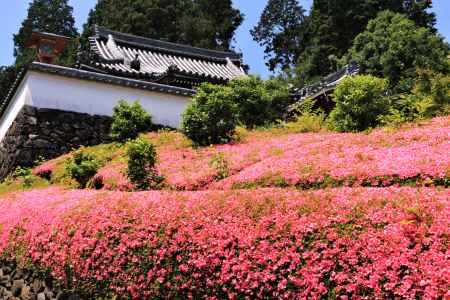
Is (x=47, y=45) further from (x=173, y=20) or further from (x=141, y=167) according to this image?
(x=141, y=167)

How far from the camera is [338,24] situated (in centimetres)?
5516

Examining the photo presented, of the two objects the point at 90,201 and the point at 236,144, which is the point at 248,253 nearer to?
the point at 90,201

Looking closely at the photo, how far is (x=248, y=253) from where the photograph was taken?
7977mm

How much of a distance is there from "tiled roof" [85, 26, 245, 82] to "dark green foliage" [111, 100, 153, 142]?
835 centimetres

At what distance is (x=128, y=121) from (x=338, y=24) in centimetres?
3882

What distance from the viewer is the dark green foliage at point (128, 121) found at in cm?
2111

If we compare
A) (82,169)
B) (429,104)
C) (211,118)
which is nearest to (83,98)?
(82,169)

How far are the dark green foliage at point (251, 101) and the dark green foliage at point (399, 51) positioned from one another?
13.2 m

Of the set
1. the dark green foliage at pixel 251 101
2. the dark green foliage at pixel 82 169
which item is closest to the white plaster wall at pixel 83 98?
the dark green foliage at pixel 251 101

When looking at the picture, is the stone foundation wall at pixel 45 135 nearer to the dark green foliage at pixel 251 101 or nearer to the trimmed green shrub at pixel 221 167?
the dark green foliage at pixel 251 101

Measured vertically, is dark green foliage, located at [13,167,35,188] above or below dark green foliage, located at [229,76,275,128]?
below

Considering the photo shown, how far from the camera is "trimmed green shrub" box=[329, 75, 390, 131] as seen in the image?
16578 mm

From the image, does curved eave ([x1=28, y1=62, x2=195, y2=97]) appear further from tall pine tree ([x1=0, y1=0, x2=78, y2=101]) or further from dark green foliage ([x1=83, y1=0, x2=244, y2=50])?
tall pine tree ([x1=0, y1=0, x2=78, y2=101])

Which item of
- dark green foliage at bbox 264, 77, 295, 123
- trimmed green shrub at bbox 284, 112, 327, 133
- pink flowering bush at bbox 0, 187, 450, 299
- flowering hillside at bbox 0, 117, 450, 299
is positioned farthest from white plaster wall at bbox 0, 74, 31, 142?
pink flowering bush at bbox 0, 187, 450, 299
